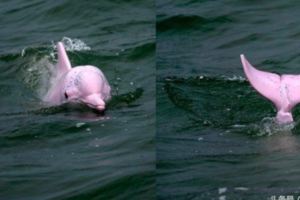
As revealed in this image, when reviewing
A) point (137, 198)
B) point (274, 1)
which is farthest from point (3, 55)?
point (137, 198)

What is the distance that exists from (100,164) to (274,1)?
8274 mm

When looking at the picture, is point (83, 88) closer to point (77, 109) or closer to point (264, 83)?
point (77, 109)

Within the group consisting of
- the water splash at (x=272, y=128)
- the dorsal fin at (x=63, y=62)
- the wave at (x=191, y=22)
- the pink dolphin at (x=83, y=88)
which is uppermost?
the wave at (x=191, y=22)

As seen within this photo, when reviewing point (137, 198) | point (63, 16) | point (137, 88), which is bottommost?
point (137, 198)

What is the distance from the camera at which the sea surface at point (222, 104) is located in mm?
10133

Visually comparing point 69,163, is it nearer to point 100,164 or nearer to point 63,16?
point 100,164

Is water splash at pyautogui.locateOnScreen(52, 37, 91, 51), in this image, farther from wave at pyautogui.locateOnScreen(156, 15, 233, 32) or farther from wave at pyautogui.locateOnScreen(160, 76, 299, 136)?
wave at pyautogui.locateOnScreen(160, 76, 299, 136)

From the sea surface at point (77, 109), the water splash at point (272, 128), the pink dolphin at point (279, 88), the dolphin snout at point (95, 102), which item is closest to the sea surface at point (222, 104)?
the water splash at point (272, 128)

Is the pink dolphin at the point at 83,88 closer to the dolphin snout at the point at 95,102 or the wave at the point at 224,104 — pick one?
the dolphin snout at the point at 95,102

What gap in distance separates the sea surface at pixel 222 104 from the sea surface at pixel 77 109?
34 cm

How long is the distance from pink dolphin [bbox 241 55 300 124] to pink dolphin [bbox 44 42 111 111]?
2.18 m

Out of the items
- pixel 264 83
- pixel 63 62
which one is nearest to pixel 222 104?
pixel 264 83

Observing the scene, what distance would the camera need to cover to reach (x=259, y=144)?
1121 centimetres

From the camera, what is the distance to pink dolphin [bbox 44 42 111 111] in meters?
12.3
